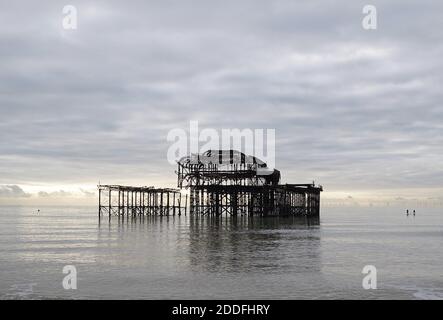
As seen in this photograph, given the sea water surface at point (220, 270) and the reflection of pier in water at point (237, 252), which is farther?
the reflection of pier in water at point (237, 252)

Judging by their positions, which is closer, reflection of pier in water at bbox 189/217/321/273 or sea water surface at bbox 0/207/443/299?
sea water surface at bbox 0/207/443/299

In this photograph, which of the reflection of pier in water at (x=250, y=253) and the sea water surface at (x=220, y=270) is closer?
the sea water surface at (x=220, y=270)

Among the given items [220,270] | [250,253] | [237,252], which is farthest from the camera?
[237,252]

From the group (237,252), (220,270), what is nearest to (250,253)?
(237,252)

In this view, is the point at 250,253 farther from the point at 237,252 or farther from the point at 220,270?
the point at 220,270

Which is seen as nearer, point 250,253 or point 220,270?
point 220,270

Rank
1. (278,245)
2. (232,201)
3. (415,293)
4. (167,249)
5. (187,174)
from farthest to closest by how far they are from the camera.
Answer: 1. (232,201)
2. (187,174)
3. (278,245)
4. (167,249)
5. (415,293)

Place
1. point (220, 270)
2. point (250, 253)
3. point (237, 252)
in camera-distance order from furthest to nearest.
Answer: point (237, 252) → point (250, 253) → point (220, 270)

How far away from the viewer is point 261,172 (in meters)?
103
